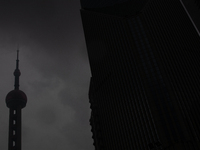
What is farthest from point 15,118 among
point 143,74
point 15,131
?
point 143,74

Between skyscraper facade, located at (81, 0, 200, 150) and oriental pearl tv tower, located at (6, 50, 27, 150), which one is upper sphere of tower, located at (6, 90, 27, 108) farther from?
skyscraper facade, located at (81, 0, 200, 150)

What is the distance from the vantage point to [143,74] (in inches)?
4483

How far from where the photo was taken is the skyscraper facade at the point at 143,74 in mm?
101938

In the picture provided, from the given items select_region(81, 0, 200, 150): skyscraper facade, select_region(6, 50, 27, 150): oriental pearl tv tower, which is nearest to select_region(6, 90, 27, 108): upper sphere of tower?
select_region(6, 50, 27, 150): oriental pearl tv tower

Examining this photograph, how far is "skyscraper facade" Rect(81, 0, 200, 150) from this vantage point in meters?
102

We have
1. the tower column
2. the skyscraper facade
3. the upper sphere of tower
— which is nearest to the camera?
the skyscraper facade

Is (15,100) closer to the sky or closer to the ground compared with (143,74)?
closer to the sky

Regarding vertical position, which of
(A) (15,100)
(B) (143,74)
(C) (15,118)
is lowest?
(B) (143,74)

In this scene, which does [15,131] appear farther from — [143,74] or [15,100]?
[143,74]

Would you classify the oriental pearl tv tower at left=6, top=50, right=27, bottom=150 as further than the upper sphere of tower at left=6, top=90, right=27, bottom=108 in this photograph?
No

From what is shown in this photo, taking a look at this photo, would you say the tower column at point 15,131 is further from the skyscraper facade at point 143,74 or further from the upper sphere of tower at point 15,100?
the skyscraper facade at point 143,74

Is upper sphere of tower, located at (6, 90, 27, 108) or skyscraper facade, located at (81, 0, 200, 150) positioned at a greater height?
upper sphere of tower, located at (6, 90, 27, 108)

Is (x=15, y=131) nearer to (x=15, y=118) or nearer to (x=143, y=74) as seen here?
(x=15, y=118)

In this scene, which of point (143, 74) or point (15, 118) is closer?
point (143, 74)
